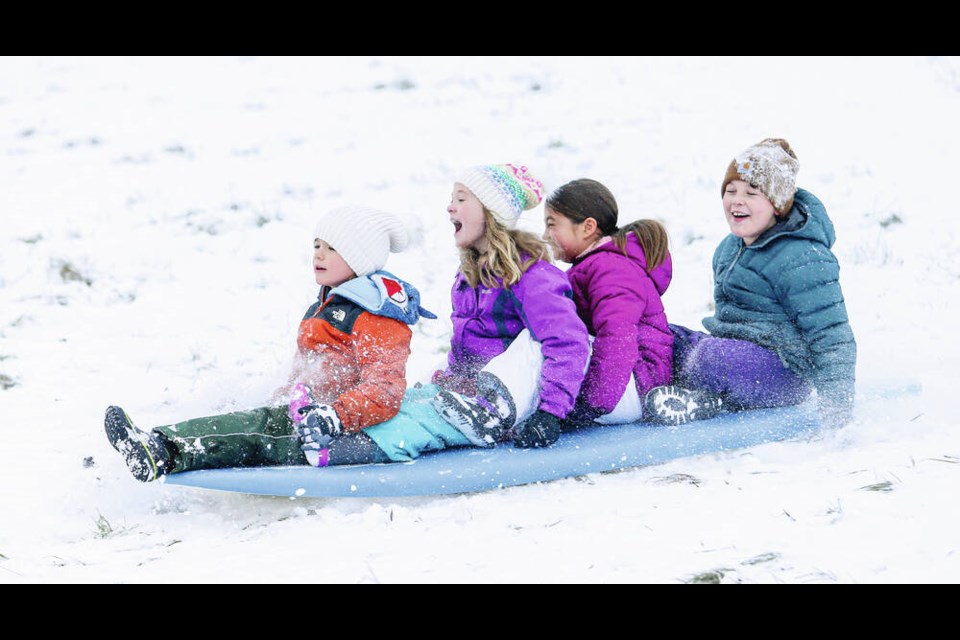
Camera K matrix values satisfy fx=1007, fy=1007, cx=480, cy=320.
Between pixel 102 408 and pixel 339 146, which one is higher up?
pixel 339 146

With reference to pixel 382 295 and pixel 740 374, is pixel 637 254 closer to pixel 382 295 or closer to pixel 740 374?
pixel 740 374

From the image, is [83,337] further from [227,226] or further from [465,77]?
[465,77]

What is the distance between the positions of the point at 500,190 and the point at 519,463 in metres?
1.18

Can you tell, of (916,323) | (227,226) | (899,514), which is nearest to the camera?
(899,514)

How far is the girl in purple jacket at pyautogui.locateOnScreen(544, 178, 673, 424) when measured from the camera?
428 centimetres

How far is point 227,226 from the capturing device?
27.2 feet

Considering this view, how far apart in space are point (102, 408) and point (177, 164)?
527 centimetres

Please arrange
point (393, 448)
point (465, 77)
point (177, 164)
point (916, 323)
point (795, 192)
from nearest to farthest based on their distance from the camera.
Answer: point (393, 448), point (795, 192), point (916, 323), point (177, 164), point (465, 77)

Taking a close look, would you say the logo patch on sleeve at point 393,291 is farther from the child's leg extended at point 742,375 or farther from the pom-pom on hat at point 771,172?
the pom-pom on hat at point 771,172

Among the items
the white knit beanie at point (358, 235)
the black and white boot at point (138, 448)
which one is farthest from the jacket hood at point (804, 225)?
the black and white boot at point (138, 448)

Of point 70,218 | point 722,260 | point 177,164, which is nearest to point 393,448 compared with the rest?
point 722,260

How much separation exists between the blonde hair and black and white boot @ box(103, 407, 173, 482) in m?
1.48

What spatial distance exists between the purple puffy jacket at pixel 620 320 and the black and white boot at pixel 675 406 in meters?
0.06

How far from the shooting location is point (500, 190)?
430 centimetres
